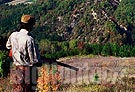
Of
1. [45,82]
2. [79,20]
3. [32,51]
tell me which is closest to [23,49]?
[32,51]

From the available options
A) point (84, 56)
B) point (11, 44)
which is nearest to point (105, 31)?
point (84, 56)

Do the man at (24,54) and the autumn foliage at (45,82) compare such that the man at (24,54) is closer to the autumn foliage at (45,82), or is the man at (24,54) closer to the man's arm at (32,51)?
the man's arm at (32,51)

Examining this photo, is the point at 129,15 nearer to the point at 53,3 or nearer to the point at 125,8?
the point at 125,8

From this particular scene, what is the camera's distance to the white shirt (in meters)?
9.05

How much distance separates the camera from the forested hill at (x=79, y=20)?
116000mm

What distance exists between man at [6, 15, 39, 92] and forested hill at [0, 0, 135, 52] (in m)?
95.6

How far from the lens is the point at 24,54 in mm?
9148

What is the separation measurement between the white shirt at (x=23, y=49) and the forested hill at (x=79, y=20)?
95784mm

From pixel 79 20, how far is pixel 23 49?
127672 millimetres

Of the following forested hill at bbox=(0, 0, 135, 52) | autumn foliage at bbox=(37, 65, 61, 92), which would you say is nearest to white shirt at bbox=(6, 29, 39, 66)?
autumn foliage at bbox=(37, 65, 61, 92)

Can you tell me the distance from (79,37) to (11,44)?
4478 inches

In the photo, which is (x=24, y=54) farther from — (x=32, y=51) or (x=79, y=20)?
(x=79, y=20)

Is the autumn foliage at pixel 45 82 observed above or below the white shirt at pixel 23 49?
below

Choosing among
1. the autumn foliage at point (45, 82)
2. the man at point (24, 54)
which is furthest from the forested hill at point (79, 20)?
the man at point (24, 54)
